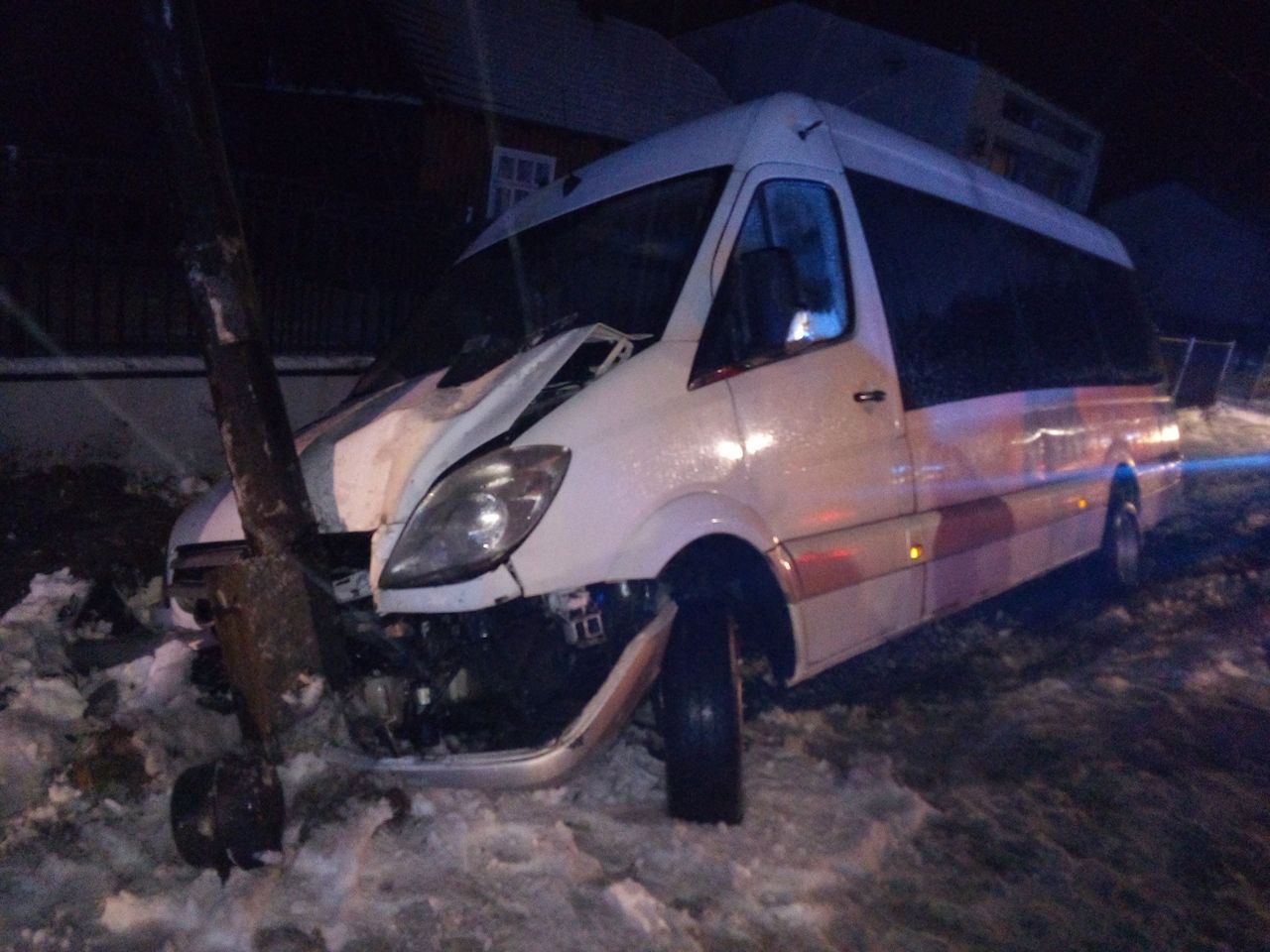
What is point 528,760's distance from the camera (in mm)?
2955

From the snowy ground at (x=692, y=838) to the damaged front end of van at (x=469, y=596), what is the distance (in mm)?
334

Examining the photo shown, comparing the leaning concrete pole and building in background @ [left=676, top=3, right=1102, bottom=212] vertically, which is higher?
building in background @ [left=676, top=3, right=1102, bottom=212]

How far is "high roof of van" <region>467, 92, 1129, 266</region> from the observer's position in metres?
3.98

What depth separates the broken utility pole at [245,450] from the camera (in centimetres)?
309

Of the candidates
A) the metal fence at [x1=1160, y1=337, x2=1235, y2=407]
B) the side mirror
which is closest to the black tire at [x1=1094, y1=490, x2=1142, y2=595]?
the side mirror

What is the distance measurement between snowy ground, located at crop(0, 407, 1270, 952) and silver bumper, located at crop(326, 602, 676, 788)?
0.92 ft

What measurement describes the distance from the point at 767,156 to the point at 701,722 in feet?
7.27

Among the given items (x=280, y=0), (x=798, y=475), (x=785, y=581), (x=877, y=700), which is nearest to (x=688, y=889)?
(x=785, y=581)

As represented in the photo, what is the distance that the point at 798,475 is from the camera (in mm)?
3828

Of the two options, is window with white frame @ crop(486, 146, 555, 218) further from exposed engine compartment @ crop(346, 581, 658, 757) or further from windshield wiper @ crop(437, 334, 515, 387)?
exposed engine compartment @ crop(346, 581, 658, 757)

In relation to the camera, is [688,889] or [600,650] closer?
[688,889]

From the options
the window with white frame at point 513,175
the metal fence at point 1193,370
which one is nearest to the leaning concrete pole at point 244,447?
the window with white frame at point 513,175

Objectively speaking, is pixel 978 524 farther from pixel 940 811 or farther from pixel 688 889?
pixel 688 889

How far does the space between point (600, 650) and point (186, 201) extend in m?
2.00
